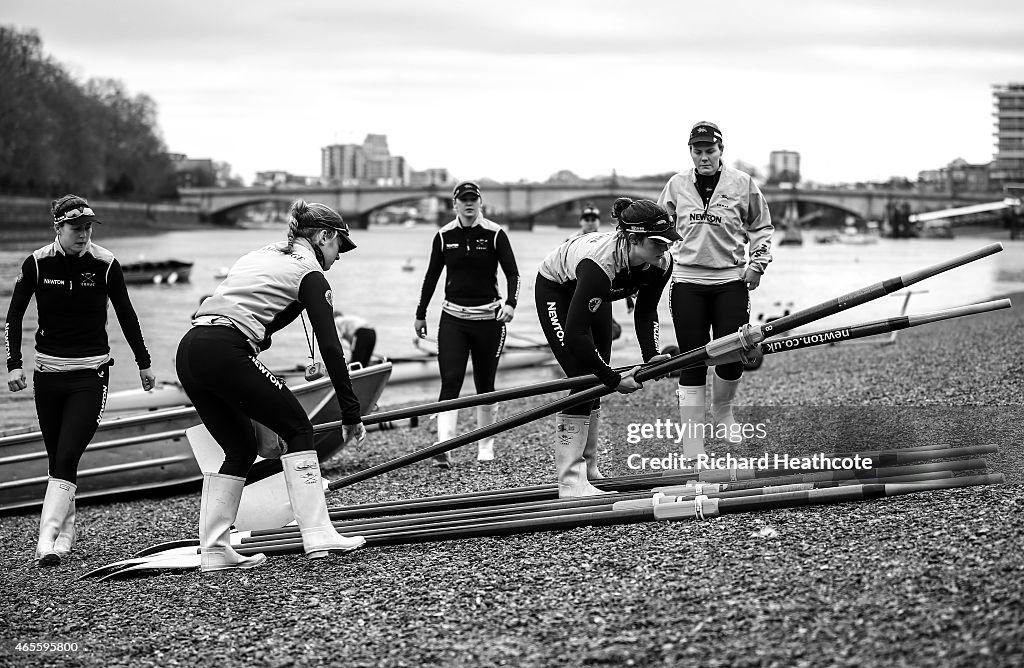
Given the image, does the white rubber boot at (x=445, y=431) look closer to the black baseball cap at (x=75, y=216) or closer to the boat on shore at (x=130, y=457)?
the boat on shore at (x=130, y=457)

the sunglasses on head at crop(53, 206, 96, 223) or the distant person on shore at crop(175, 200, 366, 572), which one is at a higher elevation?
the sunglasses on head at crop(53, 206, 96, 223)

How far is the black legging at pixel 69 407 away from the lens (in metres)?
7.32

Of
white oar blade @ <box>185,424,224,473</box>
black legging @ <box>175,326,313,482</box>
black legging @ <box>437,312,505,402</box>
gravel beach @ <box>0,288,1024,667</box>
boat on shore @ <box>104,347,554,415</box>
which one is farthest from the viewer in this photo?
boat on shore @ <box>104,347,554,415</box>

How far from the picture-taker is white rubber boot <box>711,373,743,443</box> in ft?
26.2

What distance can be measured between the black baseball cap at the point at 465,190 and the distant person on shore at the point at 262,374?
3.02 meters

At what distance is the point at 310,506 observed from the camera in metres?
6.21

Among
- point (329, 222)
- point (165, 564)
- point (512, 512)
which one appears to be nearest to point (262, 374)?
point (329, 222)

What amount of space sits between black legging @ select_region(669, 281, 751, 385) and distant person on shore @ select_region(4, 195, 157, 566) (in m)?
3.34

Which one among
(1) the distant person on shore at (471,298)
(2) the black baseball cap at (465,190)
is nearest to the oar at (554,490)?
(1) the distant person on shore at (471,298)

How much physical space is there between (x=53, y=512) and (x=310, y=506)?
6.74 feet

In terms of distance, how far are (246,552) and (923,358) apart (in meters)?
9.52

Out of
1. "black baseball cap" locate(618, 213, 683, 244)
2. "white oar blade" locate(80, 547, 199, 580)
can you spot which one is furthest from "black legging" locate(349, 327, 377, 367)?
"black baseball cap" locate(618, 213, 683, 244)

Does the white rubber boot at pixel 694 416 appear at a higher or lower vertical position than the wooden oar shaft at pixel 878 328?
lower

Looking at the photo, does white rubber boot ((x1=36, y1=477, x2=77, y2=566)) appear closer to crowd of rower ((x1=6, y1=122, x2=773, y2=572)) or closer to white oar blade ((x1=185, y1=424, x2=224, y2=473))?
crowd of rower ((x1=6, y1=122, x2=773, y2=572))
